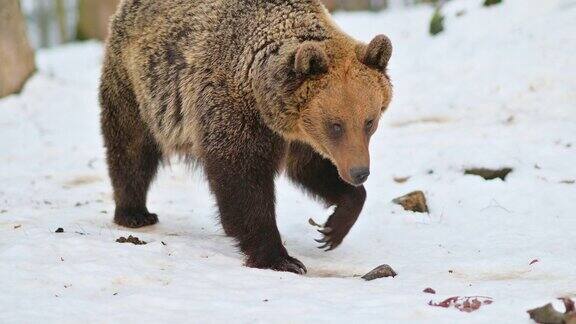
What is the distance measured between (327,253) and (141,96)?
2.18 metres

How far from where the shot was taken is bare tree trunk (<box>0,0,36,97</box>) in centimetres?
1351

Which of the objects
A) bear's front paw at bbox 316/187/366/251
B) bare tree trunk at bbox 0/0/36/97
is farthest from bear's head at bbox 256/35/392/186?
bare tree trunk at bbox 0/0/36/97

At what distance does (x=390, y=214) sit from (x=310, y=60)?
253cm

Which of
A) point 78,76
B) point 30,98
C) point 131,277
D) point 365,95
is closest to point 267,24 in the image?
point 365,95

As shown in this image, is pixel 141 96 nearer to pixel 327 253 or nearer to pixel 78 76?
pixel 327 253

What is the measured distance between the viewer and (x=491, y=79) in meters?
11.7

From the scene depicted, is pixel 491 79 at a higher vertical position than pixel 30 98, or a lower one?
higher

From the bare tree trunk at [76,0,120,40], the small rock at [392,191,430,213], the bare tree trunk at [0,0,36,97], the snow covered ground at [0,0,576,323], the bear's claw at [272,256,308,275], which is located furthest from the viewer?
the bare tree trunk at [76,0,120,40]

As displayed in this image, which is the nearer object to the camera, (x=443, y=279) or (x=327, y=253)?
(x=443, y=279)

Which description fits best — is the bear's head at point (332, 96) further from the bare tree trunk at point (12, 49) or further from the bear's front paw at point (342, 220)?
the bare tree trunk at point (12, 49)

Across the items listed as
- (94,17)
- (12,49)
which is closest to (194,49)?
(12,49)

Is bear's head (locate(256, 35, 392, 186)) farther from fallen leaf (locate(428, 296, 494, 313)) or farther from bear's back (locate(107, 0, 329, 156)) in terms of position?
fallen leaf (locate(428, 296, 494, 313))

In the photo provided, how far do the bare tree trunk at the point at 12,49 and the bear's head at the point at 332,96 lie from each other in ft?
29.9

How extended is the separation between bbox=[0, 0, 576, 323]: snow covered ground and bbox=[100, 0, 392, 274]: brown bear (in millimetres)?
458
